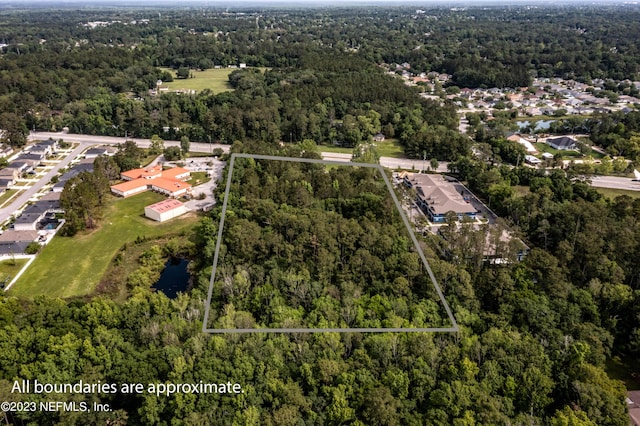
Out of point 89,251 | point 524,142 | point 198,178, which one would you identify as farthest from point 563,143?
point 89,251

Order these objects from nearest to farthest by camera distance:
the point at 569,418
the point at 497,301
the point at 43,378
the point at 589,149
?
the point at 569,418 < the point at 43,378 < the point at 497,301 < the point at 589,149

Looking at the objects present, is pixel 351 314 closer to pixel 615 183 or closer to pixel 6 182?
pixel 615 183

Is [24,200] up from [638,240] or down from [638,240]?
down

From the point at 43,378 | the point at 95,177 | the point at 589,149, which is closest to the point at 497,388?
the point at 43,378

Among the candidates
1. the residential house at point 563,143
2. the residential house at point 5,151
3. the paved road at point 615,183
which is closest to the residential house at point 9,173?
the residential house at point 5,151

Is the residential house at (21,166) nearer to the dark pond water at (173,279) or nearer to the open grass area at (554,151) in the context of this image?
the dark pond water at (173,279)

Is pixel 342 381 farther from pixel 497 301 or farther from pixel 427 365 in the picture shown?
pixel 497 301
